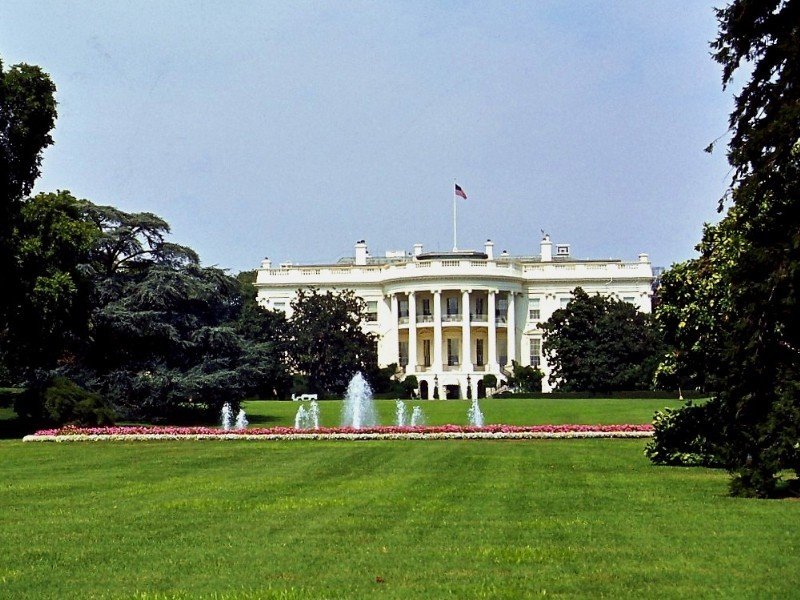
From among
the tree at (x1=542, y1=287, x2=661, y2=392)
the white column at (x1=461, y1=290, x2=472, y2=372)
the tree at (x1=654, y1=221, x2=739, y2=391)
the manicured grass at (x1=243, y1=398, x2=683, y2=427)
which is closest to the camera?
the tree at (x1=654, y1=221, x2=739, y2=391)

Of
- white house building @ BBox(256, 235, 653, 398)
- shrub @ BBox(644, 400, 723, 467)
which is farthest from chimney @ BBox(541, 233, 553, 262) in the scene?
shrub @ BBox(644, 400, 723, 467)

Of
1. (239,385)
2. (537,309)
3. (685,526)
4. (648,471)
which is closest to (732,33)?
(685,526)

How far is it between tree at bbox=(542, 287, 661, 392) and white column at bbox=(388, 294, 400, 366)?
2022 centimetres

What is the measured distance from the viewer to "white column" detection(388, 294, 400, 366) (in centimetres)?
9100

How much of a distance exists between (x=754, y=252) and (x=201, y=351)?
31.5 meters

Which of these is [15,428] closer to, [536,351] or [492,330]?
[492,330]

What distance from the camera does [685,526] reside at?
11906 mm

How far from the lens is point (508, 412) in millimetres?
48875

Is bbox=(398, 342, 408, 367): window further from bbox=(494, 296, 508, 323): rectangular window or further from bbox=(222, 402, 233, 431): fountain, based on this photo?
bbox=(222, 402, 233, 431): fountain

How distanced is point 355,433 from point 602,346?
41.1 m

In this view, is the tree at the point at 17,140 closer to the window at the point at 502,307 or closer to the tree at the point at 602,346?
the tree at the point at 602,346

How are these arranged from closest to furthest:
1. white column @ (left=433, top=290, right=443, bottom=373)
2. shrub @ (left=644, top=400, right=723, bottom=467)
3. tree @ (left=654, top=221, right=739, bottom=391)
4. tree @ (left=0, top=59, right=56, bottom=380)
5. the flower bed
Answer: tree @ (left=654, top=221, right=739, bottom=391) → shrub @ (left=644, top=400, right=723, bottom=467) → the flower bed → tree @ (left=0, top=59, right=56, bottom=380) → white column @ (left=433, top=290, right=443, bottom=373)

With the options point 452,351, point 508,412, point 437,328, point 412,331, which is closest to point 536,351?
point 452,351

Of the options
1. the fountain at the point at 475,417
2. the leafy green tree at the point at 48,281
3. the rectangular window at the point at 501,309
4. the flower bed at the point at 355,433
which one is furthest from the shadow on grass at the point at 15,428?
the rectangular window at the point at 501,309
